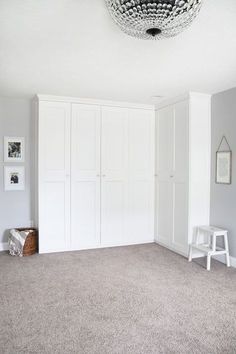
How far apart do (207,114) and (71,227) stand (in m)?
2.57

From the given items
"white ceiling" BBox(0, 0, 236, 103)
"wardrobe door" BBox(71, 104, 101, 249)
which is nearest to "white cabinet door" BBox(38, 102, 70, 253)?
"wardrobe door" BBox(71, 104, 101, 249)

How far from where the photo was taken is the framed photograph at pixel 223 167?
12.8 ft

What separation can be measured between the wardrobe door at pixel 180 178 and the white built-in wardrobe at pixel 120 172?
0.05 feet

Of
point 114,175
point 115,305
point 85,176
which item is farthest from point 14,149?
point 115,305

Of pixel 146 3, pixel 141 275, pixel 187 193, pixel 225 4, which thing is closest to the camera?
pixel 146 3

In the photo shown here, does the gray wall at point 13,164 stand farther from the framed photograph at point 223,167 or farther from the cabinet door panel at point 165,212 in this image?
the framed photograph at point 223,167

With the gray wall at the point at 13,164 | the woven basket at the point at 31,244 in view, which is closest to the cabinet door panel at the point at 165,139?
the gray wall at the point at 13,164

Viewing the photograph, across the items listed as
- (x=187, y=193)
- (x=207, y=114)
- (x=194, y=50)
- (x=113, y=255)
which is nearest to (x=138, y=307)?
(x=113, y=255)

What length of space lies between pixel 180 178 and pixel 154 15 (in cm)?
299

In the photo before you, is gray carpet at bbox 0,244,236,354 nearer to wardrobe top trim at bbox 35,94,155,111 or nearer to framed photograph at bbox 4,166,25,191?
framed photograph at bbox 4,166,25,191

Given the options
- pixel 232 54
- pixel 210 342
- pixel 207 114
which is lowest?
pixel 210 342

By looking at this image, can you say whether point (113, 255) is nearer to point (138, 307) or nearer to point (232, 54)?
point (138, 307)

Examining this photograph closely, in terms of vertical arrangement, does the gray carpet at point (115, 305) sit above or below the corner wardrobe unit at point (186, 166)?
below

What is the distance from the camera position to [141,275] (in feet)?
11.5
